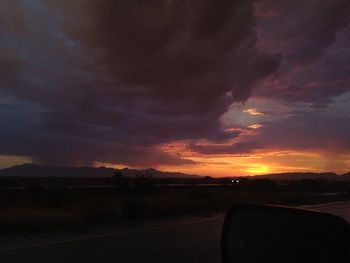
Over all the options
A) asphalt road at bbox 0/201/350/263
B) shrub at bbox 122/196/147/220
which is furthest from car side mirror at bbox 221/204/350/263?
shrub at bbox 122/196/147/220

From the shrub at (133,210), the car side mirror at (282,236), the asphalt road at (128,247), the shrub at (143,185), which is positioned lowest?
the car side mirror at (282,236)

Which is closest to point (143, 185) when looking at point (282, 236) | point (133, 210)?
point (133, 210)

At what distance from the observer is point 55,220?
2045cm

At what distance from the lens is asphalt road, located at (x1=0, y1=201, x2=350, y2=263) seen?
11.3 metres

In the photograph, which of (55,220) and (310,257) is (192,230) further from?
(310,257)

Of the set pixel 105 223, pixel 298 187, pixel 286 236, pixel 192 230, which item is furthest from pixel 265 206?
pixel 298 187

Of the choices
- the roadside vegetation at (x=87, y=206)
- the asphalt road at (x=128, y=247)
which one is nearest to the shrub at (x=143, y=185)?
the roadside vegetation at (x=87, y=206)

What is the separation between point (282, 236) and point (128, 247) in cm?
1064

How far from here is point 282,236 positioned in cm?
263

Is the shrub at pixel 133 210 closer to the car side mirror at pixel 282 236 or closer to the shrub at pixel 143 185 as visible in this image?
the car side mirror at pixel 282 236

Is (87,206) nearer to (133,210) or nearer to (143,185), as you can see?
(133,210)

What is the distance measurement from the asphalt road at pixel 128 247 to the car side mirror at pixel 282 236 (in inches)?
323

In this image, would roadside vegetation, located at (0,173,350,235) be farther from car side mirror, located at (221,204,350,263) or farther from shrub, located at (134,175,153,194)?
car side mirror, located at (221,204,350,263)

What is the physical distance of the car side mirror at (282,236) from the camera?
2.25 meters
